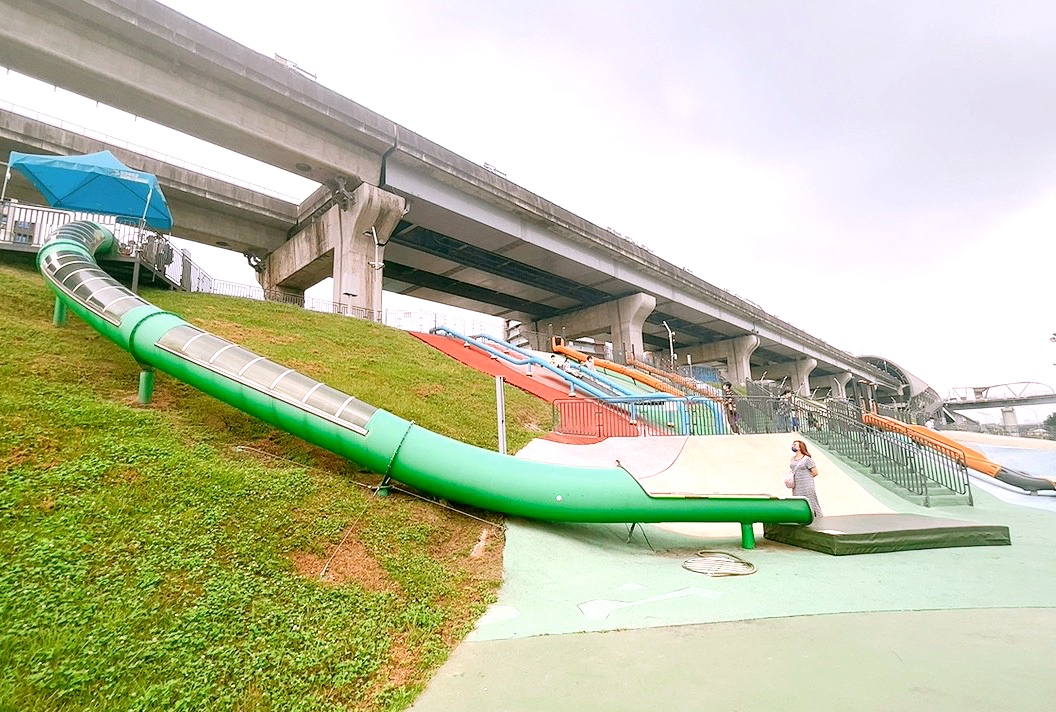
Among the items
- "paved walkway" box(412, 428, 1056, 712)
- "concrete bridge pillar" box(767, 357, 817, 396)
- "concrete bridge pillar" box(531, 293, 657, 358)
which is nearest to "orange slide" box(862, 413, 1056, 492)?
"paved walkway" box(412, 428, 1056, 712)

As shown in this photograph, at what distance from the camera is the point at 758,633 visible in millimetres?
4051

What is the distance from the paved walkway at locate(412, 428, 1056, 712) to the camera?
3.10 metres

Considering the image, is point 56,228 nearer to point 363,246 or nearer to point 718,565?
point 363,246

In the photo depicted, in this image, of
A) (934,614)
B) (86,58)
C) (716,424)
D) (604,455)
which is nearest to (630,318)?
(716,424)

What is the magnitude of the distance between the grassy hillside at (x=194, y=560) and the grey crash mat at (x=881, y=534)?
4413mm

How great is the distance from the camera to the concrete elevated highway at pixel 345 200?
1639 centimetres

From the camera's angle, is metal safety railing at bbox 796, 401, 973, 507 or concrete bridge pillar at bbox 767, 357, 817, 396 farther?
concrete bridge pillar at bbox 767, 357, 817, 396

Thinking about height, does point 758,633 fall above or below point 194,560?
below

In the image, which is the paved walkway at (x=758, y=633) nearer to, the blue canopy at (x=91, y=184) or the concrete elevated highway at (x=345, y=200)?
the blue canopy at (x=91, y=184)

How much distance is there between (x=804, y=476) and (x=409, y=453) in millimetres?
5792

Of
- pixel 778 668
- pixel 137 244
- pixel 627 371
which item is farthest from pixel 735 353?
pixel 778 668

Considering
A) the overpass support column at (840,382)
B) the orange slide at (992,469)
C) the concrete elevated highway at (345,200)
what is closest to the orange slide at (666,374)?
the concrete elevated highway at (345,200)

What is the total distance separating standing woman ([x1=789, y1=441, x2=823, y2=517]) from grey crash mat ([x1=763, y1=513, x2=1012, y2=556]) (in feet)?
0.95

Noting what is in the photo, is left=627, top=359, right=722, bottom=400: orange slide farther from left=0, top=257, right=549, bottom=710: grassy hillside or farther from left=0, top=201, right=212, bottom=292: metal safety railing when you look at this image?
left=0, top=201, right=212, bottom=292: metal safety railing
